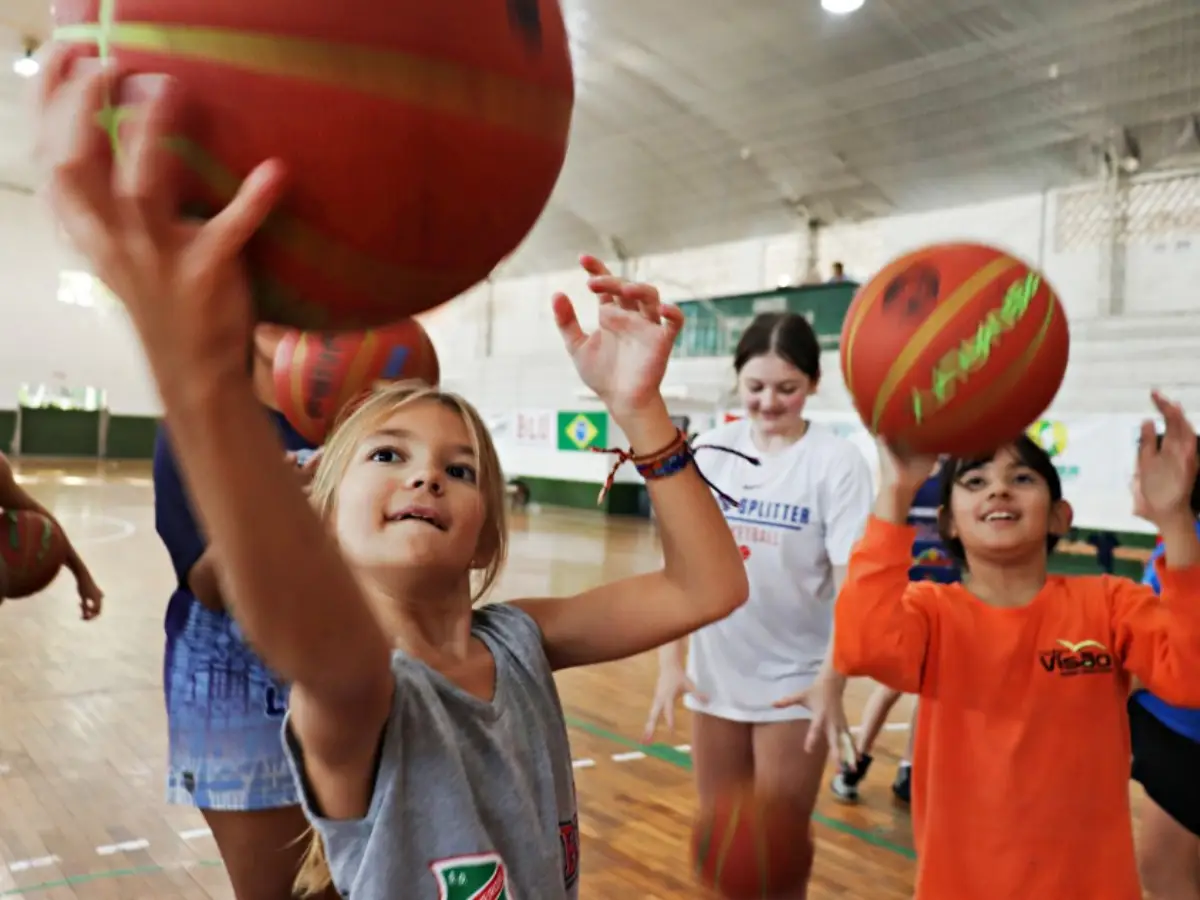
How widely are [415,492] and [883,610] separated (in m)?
0.78

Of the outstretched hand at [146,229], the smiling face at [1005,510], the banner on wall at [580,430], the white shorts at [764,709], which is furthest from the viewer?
the banner on wall at [580,430]

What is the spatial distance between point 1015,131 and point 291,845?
10.8 meters

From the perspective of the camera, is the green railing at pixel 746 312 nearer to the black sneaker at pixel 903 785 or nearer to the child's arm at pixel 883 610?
the black sneaker at pixel 903 785

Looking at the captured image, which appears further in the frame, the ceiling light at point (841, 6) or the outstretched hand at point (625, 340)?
the ceiling light at point (841, 6)

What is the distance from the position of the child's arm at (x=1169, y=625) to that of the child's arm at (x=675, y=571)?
746 millimetres

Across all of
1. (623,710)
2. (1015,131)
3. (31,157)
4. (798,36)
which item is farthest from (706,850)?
(1015,131)

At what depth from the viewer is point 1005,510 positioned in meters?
1.63

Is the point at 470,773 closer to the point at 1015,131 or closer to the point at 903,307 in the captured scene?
the point at 903,307

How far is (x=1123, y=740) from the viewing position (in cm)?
155

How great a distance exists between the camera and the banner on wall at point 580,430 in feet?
39.4

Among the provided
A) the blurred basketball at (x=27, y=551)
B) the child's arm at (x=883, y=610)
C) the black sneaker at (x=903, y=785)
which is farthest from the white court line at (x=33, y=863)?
the black sneaker at (x=903, y=785)

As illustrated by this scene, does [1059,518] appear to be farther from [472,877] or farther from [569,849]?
[472,877]

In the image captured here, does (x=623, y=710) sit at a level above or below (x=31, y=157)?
below

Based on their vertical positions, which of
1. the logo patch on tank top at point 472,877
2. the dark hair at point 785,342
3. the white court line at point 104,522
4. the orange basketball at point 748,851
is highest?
the dark hair at point 785,342
